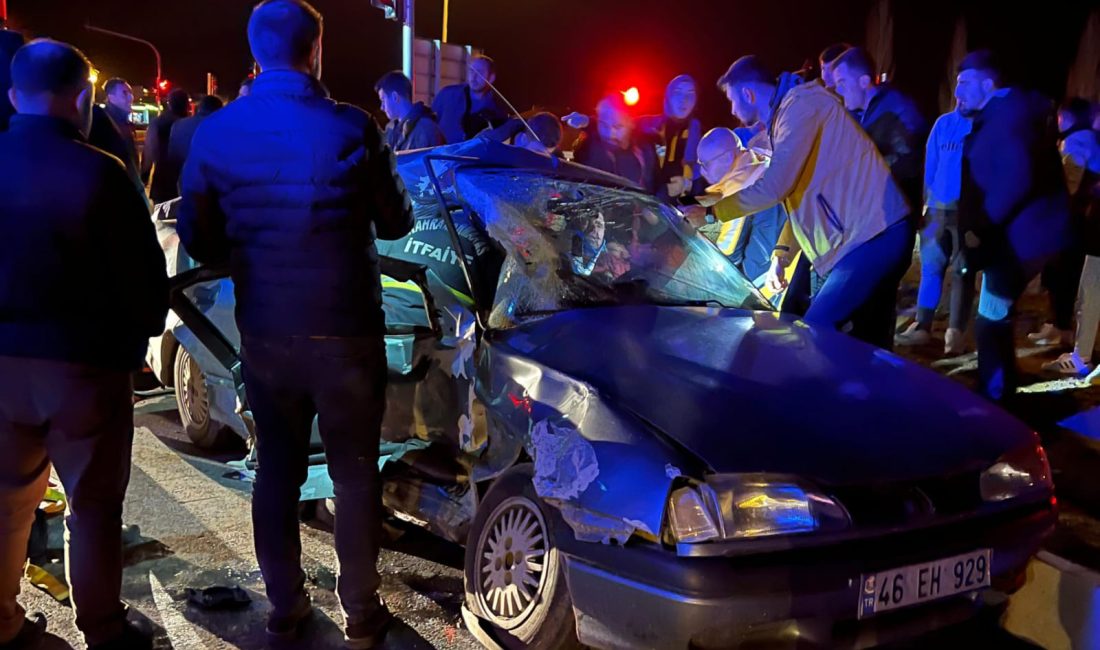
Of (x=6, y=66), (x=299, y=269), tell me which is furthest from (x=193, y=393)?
(x=299, y=269)

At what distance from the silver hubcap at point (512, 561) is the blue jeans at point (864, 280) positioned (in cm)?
198

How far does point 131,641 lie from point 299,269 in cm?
129

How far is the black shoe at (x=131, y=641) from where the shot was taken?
8.89 ft

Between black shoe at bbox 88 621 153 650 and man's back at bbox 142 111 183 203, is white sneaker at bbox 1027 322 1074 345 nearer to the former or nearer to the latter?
black shoe at bbox 88 621 153 650

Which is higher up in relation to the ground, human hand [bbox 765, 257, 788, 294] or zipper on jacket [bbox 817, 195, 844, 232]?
zipper on jacket [bbox 817, 195, 844, 232]

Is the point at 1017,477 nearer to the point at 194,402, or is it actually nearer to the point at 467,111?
the point at 194,402

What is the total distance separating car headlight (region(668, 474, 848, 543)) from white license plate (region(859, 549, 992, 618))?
0.20 m

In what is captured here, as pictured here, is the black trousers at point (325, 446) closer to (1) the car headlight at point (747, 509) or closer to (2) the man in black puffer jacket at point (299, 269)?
(2) the man in black puffer jacket at point (299, 269)

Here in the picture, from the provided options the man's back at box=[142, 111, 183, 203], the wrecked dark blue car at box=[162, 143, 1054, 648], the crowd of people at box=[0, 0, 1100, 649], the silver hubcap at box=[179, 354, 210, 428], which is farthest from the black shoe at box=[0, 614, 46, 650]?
the man's back at box=[142, 111, 183, 203]

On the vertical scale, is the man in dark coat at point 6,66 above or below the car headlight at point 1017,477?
above

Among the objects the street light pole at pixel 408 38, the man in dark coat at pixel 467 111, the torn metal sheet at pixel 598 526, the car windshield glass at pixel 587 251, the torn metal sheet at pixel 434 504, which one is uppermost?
the street light pole at pixel 408 38

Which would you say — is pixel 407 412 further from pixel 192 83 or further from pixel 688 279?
pixel 192 83

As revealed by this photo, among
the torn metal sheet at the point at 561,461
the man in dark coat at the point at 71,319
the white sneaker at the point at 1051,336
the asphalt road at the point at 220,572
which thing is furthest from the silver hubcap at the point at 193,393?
the white sneaker at the point at 1051,336

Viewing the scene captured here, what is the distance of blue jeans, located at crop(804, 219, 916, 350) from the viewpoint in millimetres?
4121
